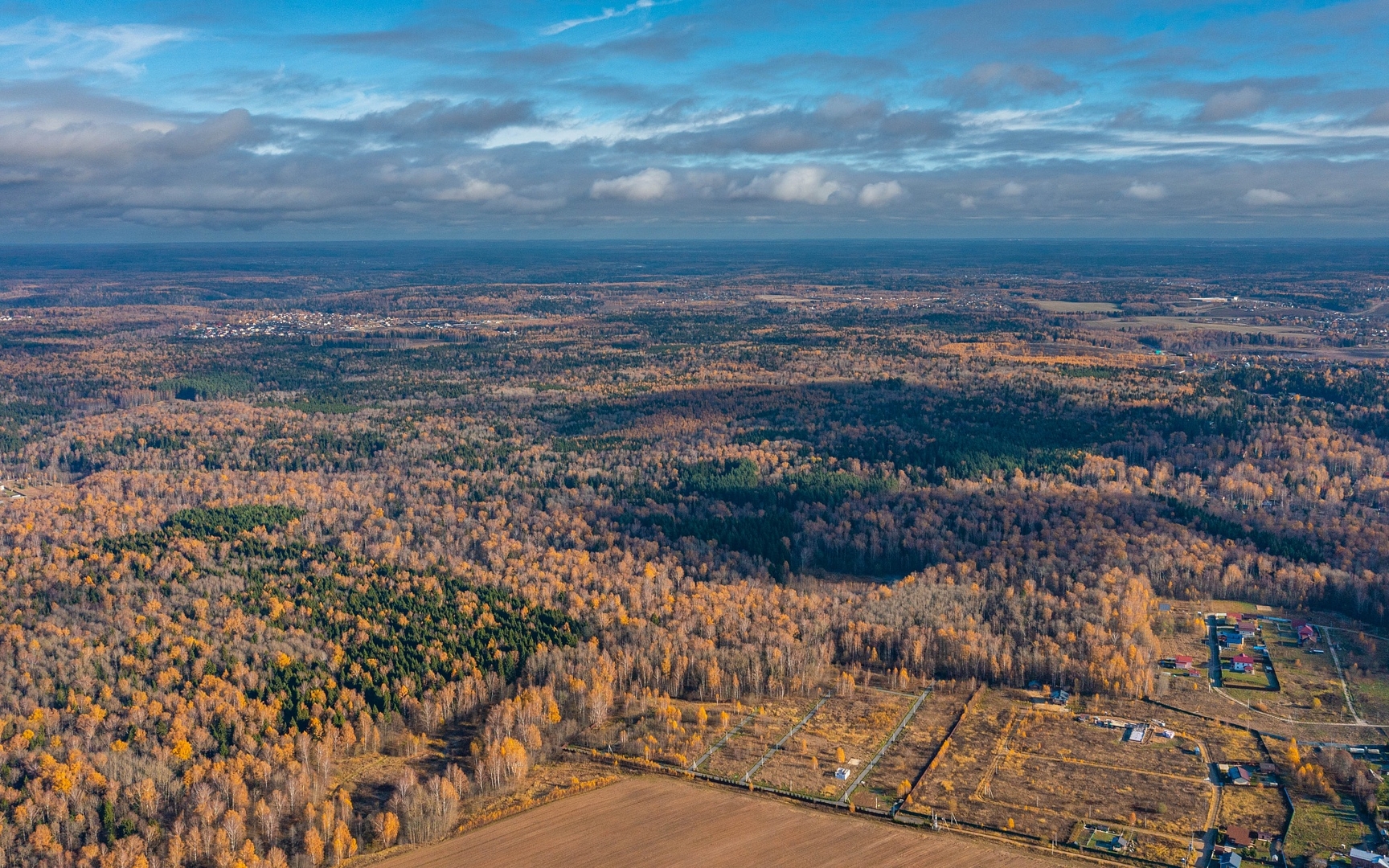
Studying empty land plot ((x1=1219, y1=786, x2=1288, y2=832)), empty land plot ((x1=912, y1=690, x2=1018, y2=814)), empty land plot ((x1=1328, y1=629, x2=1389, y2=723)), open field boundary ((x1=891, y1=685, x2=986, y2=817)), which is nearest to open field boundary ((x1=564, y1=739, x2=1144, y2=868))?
open field boundary ((x1=891, y1=685, x2=986, y2=817))

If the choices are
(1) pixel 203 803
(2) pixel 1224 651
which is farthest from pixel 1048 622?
(1) pixel 203 803

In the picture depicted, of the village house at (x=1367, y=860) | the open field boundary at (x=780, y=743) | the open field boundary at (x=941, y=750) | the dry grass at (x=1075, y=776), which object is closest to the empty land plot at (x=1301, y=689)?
the dry grass at (x=1075, y=776)

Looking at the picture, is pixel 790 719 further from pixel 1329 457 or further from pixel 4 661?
pixel 1329 457

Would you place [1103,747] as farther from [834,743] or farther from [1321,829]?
[834,743]

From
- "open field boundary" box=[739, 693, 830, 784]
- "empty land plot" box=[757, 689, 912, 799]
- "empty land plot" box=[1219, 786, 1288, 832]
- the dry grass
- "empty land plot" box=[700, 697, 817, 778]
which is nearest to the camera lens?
"empty land plot" box=[1219, 786, 1288, 832]

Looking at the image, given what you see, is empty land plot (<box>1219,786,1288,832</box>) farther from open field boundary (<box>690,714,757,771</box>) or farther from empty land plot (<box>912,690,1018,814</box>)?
open field boundary (<box>690,714,757,771</box>)

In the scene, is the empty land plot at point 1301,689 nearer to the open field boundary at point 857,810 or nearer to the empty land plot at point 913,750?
the empty land plot at point 913,750
